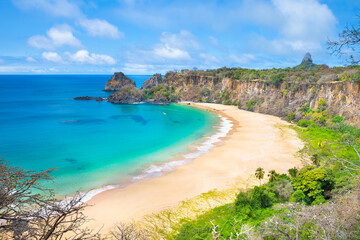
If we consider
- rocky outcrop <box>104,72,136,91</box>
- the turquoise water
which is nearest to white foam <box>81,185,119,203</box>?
the turquoise water

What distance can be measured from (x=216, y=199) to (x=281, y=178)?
23.7 feet

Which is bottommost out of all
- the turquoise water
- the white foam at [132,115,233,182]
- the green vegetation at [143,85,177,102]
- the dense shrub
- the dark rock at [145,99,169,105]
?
the turquoise water

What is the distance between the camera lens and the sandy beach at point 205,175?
20.2 meters

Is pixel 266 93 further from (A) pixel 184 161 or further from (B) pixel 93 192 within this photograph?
(B) pixel 93 192

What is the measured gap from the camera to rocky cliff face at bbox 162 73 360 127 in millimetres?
49222

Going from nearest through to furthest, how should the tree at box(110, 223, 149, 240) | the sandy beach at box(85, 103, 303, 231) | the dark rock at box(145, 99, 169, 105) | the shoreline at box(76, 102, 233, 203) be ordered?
1. the tree at box(110, 223, 149, 240)
2. the sandy beach at box(85, 103, 303, 231)
3. the shoreline at box(76, 102, 233, 203)
4. the dark rock at box(145, 99, 169, 105)

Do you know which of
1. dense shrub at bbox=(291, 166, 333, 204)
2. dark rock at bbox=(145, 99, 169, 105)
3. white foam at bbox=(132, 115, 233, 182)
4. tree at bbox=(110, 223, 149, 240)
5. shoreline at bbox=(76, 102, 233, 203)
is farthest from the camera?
dark rock at bbox=(145, 99, 169, 105)

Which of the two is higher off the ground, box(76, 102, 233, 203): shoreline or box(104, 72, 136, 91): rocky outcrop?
box(104, 72, 136, 91): rocky outcrop

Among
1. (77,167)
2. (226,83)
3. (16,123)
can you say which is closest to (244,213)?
(77,167)

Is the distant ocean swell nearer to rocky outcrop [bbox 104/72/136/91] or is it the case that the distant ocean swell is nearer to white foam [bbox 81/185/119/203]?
white foam [bbox 81/185/119/203]

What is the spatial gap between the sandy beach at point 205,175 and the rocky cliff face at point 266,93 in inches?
473

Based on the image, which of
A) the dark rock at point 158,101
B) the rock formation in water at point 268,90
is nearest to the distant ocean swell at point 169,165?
the rock formation in water at point 268,90

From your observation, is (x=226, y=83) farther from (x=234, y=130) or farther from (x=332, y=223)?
(x=332, y=223)

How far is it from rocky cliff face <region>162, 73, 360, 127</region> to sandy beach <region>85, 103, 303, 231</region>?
12.0m
